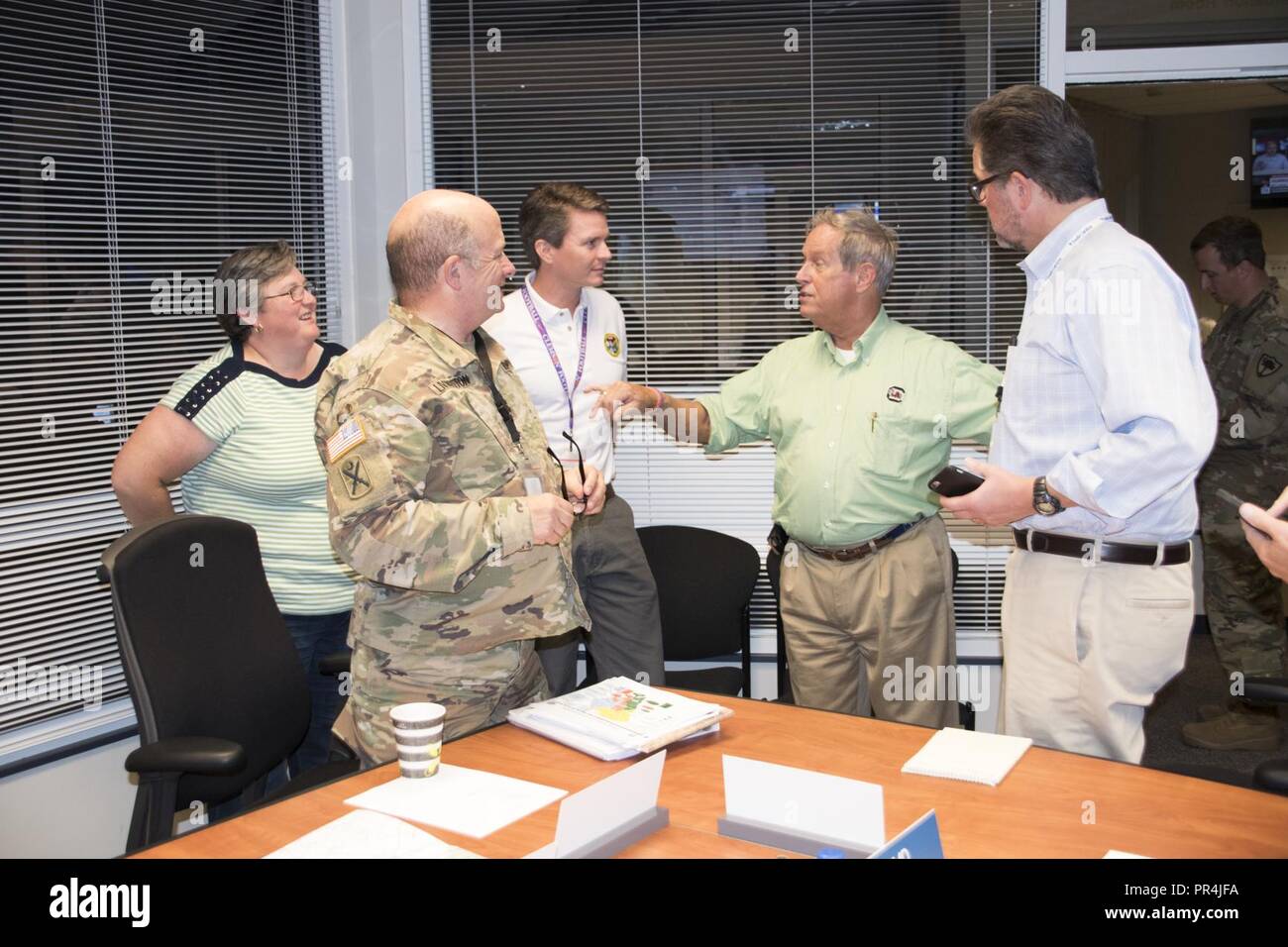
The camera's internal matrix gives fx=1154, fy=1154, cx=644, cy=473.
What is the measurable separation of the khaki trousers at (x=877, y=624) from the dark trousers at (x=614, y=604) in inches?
18.4

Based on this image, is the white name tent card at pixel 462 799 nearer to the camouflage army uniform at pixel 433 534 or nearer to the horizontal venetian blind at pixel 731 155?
the camouflage army uniform at pixel 433 534

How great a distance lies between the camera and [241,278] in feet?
10.7

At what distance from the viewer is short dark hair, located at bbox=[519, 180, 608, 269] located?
3.63 metres

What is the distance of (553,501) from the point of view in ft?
7.52

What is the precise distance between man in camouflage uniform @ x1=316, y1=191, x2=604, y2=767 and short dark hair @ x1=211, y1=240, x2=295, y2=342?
986 mm

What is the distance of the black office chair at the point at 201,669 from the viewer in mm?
2338

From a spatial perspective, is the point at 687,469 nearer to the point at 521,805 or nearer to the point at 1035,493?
the point at 1035,493

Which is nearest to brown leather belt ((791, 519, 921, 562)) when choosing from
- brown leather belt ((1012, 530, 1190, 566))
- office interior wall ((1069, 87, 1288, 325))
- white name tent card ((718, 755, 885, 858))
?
brown leather belt ((1012, 530, 1190, 566))

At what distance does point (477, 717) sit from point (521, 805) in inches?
22.4

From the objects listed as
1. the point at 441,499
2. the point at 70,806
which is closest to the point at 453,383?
the point at 441,499

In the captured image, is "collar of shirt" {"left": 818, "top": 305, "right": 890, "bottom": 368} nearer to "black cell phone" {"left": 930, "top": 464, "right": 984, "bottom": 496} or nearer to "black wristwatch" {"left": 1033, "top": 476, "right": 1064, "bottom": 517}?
"black cell phone" {"left": 930, "top": 464, "right": 984, "bottom": 496}

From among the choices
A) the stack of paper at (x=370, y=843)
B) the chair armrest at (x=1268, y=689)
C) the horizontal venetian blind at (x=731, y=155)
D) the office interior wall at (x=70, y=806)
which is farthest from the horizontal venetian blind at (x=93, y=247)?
the chair armrest at (x=1268, y=689)

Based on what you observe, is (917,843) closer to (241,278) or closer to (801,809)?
(801,809)
